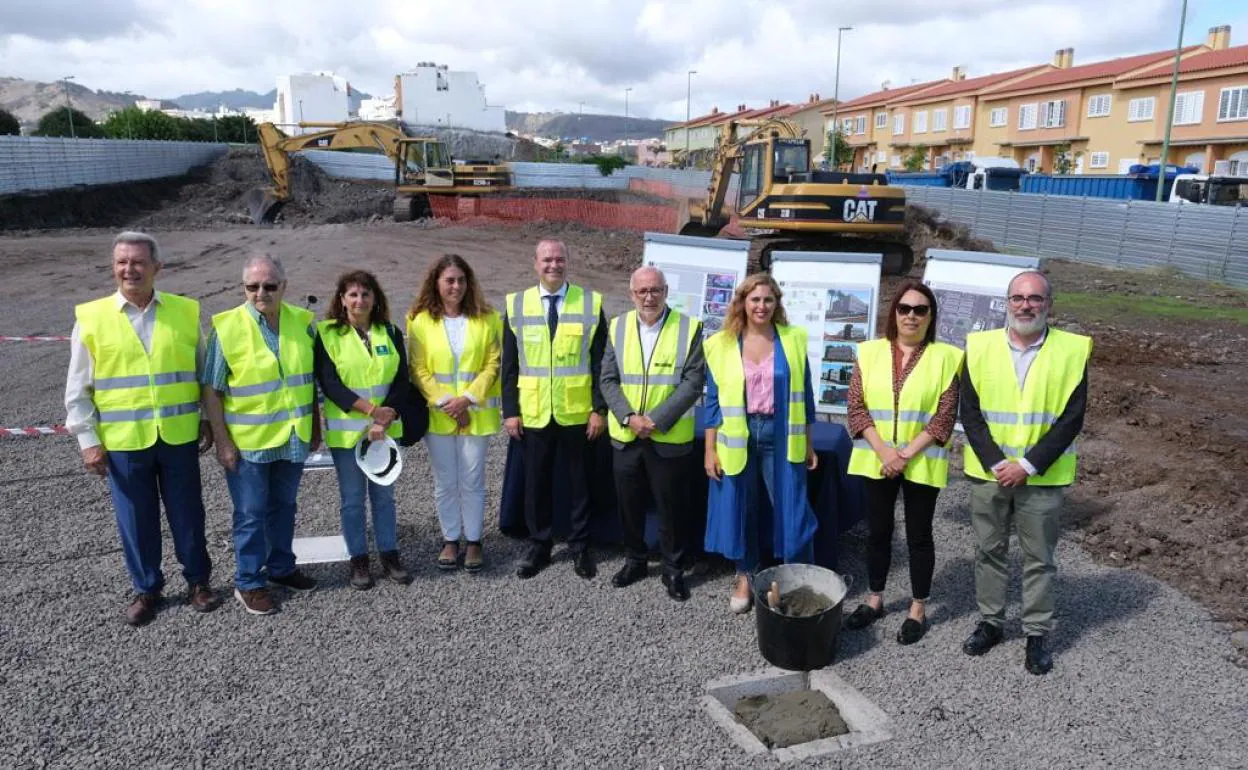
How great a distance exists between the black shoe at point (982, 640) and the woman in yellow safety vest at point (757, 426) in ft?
3.15

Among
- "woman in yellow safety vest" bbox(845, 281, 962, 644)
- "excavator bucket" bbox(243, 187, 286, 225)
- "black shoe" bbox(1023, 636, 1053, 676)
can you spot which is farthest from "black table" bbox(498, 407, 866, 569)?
"excavator bucket" bbox(243, 187, 286, 225)

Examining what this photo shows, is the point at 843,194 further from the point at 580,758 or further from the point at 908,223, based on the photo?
the point at 580,758

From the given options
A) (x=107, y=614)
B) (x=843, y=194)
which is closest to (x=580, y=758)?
(x=107, y=614)

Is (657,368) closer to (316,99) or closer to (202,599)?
(202,599)

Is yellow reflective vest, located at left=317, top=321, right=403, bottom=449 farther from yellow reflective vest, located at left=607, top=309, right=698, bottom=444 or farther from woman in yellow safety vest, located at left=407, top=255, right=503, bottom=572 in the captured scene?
yellow reflective vest, located at left=607, top=309, right=698, bottom=444

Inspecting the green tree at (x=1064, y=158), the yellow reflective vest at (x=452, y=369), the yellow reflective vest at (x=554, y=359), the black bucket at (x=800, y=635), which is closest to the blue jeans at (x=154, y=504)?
the yellow reflective vest at (x=452, y=369)

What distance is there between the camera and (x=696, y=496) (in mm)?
5543

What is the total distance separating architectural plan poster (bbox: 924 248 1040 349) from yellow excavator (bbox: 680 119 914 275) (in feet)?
38.6

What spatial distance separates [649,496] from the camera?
5.54 m

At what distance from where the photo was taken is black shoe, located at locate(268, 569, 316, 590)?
5.33 m

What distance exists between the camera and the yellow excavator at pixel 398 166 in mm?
29391

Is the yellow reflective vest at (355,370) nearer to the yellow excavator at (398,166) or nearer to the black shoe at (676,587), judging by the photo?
the black shoe at (676,587)

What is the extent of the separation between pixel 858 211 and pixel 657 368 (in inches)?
548

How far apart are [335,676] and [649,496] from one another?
2.08 metres
